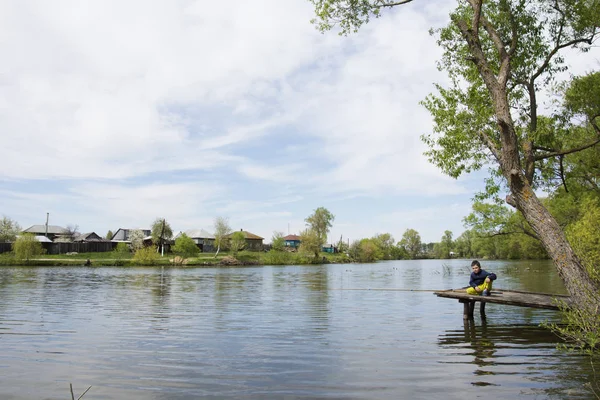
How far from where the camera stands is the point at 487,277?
56.7ft

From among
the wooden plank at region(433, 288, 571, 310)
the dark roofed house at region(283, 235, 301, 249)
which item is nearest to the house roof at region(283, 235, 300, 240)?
the dark roofed house at region(283, 235, 301, 249)

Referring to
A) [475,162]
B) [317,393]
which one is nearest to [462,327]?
[475,162]

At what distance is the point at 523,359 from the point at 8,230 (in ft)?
429

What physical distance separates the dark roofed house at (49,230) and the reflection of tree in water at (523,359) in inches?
5246

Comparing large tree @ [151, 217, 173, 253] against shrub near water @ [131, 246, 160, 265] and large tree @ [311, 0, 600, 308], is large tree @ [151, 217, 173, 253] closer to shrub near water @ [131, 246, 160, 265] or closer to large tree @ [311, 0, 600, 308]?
shrub near water @ [131, 246, 160, 265]

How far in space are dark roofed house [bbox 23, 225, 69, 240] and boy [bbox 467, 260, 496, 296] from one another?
431 feet

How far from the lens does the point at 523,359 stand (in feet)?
37.8

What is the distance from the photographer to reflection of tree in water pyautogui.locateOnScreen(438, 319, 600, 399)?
911 centimetres

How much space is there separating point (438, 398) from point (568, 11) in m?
13.9

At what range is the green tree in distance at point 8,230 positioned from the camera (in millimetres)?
111938

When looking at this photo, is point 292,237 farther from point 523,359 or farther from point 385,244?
point 523,359

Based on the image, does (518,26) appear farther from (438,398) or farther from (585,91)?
(438,398)

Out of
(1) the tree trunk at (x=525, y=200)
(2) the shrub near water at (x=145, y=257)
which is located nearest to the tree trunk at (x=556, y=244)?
(1) the tree trunk at (x=525, y=200)

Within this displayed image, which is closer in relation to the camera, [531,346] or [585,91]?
[531,346]
